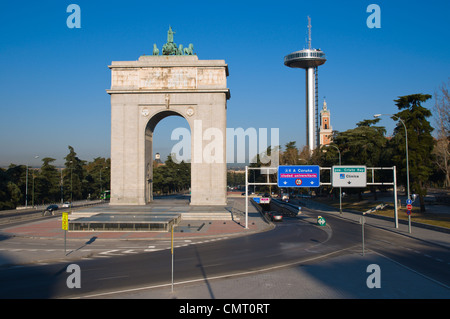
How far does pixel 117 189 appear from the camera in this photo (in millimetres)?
48500

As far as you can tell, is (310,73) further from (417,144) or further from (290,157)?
(417,144)

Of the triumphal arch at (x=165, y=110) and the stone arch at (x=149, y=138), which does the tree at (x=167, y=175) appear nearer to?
the stone arch at (x=149, y=138)

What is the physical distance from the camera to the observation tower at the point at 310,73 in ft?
579

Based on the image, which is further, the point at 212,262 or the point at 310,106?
the point at 310,106

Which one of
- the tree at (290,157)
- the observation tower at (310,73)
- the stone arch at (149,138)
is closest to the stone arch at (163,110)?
the stone arch at (149,138)

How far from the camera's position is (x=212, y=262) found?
67.2ft

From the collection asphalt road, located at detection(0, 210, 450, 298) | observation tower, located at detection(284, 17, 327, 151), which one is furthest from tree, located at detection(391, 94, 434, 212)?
observation tower, located at detection(284, 17, 327, 151)

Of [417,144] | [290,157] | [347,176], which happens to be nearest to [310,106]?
[290,157]

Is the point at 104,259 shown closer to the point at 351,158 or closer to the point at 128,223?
the point at 128,223

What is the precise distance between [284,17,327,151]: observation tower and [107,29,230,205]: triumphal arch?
5278 inches

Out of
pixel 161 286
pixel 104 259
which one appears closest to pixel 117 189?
pixel 104 259

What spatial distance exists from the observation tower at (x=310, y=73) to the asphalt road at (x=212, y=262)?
499 feet

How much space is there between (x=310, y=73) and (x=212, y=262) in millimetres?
174593
